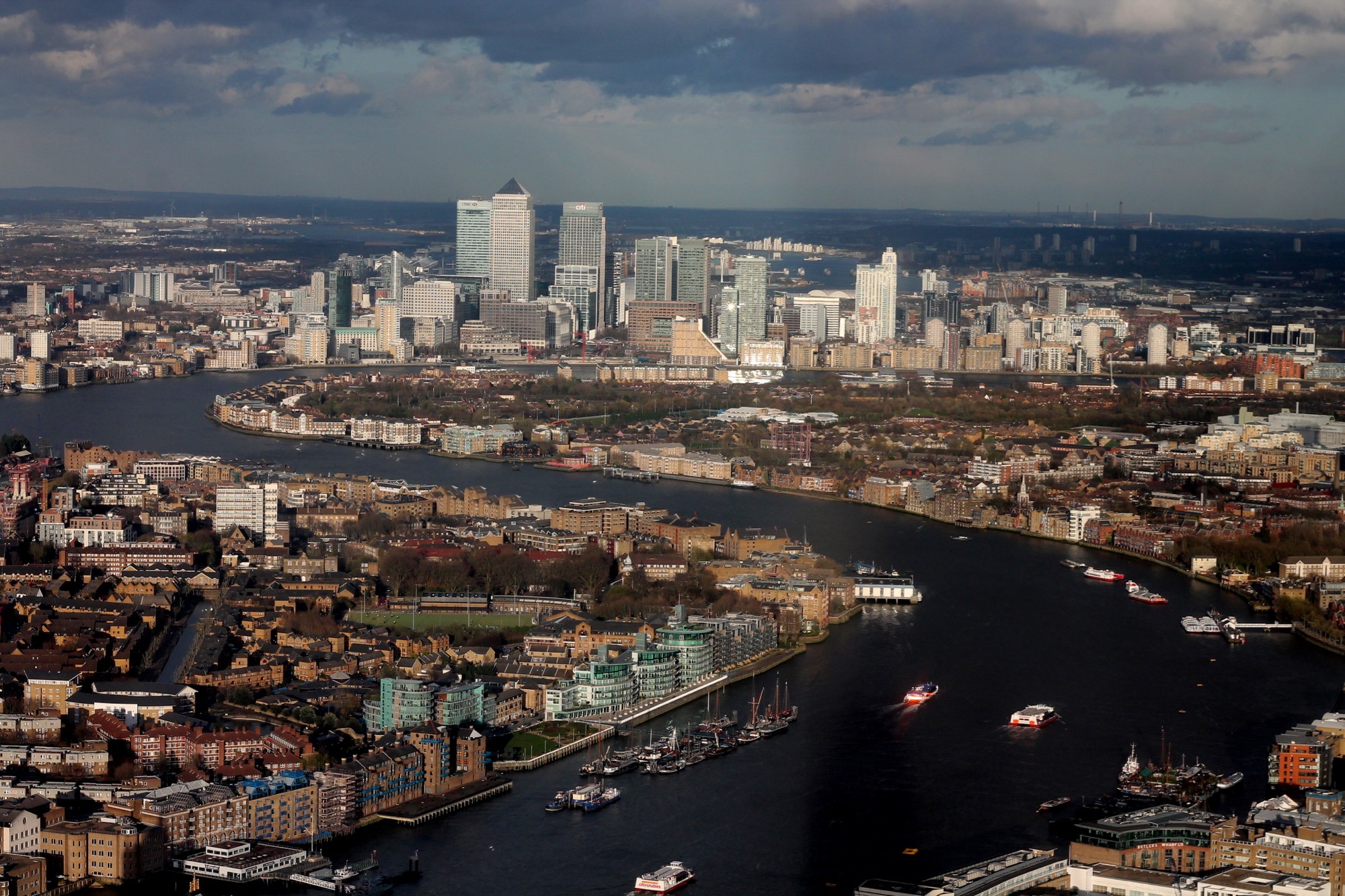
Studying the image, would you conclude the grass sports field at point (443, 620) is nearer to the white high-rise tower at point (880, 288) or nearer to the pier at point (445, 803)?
the pier at point (445, 803)

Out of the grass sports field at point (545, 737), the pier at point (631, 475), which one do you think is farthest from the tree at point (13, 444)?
the grass sports field at point (545, 737)

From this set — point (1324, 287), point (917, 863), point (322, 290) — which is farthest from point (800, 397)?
point (917, 863)

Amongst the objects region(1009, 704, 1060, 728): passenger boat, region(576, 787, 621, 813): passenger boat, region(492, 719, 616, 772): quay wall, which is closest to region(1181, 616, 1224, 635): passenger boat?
region(1009, 704, 1060, 728): passenger boat

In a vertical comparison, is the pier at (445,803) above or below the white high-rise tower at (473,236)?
below

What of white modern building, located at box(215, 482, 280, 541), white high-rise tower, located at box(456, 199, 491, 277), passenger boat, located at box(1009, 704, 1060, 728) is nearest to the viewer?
passenger boat, located at box(1009, 704, 1060, 728)

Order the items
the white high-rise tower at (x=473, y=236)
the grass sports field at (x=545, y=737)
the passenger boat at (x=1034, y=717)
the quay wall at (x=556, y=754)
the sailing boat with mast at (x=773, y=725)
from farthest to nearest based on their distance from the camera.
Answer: the white high-rise tower at (x=473, y=236) → the passenger boat at (x=1034, y=717) → the sailing boat with mast at (x=773, y=725) → the grass sports field at (x=545, y=737) → the quay wall at (x=556, y=754)

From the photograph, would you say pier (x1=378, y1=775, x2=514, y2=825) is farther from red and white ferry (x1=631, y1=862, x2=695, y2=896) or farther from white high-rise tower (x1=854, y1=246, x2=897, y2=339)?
white high-rise tower (x1=854, y1=246, x2=897, y2=339)
